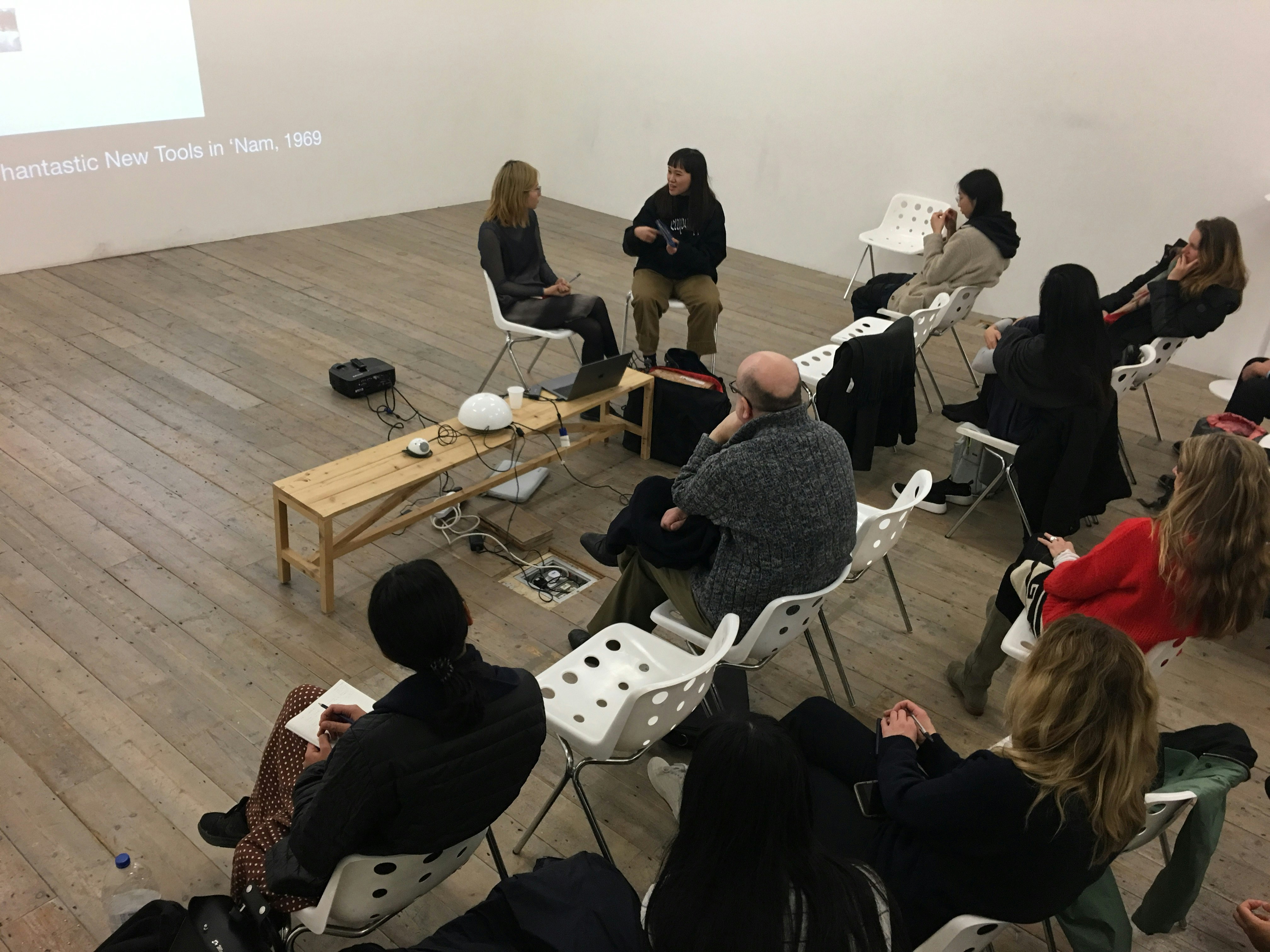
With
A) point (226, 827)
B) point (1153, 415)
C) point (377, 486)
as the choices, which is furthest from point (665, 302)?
point (226, 827)

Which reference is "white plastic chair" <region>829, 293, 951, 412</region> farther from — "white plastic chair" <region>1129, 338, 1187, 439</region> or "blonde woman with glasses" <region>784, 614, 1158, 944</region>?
"blonde woman with glasses" <region>784, 614, 1158, 944</region>

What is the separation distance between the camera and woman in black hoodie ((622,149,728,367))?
5.30 meters

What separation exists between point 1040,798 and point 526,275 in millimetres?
3898

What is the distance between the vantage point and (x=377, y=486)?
3.48 meters

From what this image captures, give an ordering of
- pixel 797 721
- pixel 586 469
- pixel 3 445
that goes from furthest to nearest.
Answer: pixel 586 469 < pixel 3 445 < pixel 797 721

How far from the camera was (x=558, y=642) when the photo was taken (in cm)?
348

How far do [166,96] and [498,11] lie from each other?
2.98 m

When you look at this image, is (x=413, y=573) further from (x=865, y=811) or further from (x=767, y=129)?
(x=767, y=129)

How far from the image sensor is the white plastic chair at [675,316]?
5438 mm

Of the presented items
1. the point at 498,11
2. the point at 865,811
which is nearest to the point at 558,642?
the point at 865,811

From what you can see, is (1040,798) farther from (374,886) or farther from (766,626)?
(374,886)

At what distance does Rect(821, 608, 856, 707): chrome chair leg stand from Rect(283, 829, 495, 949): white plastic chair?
147 cm

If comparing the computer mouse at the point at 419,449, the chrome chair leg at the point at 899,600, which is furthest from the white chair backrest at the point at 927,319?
the computer mouse at the point at 419,449

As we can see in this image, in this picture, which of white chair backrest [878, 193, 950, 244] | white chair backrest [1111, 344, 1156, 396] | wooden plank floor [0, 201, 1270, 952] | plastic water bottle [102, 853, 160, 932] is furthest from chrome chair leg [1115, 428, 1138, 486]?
plastic water bottle [102, 853, 160, 932]
